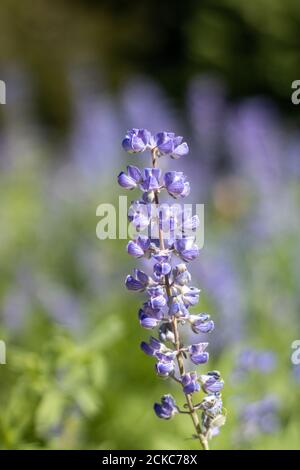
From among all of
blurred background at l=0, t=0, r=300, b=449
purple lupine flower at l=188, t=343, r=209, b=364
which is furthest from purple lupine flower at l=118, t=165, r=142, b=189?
blurred background at l=0, t=0, r=300, b=449

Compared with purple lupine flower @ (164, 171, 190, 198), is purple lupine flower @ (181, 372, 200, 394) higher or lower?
lower

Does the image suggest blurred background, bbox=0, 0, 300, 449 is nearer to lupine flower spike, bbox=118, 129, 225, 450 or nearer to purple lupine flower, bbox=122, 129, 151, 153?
lupine flower spike, bbox=118, 129, 225, 450

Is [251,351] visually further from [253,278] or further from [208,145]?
[208,145]

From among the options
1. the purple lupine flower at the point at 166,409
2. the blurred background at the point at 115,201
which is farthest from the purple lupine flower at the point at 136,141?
the blurred background at the point at 115,201

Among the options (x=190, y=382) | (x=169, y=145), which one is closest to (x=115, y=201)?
(x=169, y=145)

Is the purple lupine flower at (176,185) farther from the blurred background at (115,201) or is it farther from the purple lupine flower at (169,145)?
the blurred background at (115,201)

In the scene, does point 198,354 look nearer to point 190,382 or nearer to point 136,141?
point 190,382

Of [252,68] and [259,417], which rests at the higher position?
[252,68]
